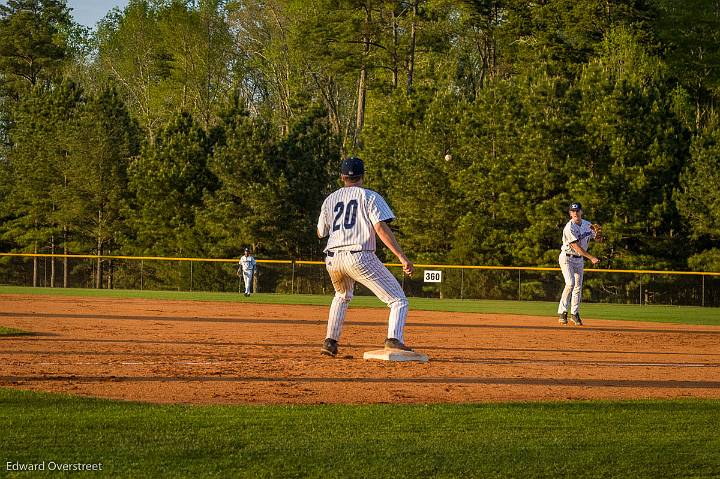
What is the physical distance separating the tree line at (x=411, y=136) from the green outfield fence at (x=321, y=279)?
1847 mm

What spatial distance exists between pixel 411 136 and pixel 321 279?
867 centimetres

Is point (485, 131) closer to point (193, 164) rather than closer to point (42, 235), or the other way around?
point (193, 164)

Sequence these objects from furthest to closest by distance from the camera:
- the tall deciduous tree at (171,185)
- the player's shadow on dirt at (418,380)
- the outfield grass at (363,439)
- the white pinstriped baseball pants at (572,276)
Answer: the tall deciduous tree at (171,185) < the white pinstriped baseball pants at (572,276) < the player's shadow on dirt at (418,380) < the outfield grass at (363,439)

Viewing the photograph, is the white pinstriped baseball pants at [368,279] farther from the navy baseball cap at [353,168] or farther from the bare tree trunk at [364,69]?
the bare tree trunk at [364,69]

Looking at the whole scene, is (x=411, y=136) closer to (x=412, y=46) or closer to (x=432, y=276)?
(x=412, y=46)

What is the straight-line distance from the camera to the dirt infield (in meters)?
8.65

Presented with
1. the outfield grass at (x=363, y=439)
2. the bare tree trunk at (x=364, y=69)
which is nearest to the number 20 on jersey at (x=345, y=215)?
the outfield grass at (x=363, y=439)

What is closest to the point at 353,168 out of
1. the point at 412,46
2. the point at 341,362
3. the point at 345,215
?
the point at 345,215

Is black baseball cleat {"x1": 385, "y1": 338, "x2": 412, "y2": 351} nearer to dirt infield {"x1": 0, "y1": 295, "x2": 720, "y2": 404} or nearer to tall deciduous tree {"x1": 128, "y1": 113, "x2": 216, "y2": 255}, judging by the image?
dirt infield {"x1": 0, "y1": 295, "x2": 720, "y2": 404}

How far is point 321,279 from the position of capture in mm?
36875

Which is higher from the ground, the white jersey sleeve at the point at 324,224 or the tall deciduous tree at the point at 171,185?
the tall deciduous tree at the point at 171,185

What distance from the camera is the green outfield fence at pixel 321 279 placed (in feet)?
107

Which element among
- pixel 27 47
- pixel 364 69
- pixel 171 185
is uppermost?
pixel 27 47

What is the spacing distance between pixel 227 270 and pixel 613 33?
18.9m
